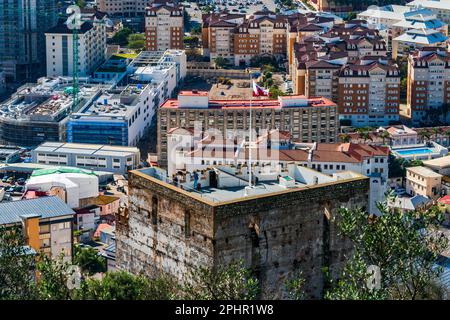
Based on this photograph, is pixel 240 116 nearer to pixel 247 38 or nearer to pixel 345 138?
pixel 345 138

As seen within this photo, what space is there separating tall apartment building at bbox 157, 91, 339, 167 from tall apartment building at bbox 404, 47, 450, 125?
284 inches

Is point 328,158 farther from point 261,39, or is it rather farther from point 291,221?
point 261,39

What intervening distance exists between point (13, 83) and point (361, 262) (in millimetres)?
34700

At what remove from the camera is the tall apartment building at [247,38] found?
151 ft

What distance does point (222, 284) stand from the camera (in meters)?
10.3

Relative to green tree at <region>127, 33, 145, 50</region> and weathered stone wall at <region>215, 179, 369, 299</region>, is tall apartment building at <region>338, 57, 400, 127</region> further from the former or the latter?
weathered stone wall at <region>215, 179, 369, 299</region>

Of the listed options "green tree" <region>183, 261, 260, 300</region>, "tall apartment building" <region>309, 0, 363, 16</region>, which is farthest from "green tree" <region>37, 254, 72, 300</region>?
"tall apartment building" <region>309, 0, 363, 16</region>

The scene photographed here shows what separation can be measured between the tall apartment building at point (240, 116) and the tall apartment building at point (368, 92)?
547 cm

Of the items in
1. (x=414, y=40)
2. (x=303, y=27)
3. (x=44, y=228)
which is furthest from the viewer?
(x=414, y=40)

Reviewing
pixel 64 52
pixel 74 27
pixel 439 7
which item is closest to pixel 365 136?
pixel 74 27

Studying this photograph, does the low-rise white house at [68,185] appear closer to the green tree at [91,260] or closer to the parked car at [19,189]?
the parked car at [19,189]

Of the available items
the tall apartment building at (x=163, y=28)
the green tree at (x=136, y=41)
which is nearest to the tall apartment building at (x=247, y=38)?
the tall apartment building at (x=163, y=28)

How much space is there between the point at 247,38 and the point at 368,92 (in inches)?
396
